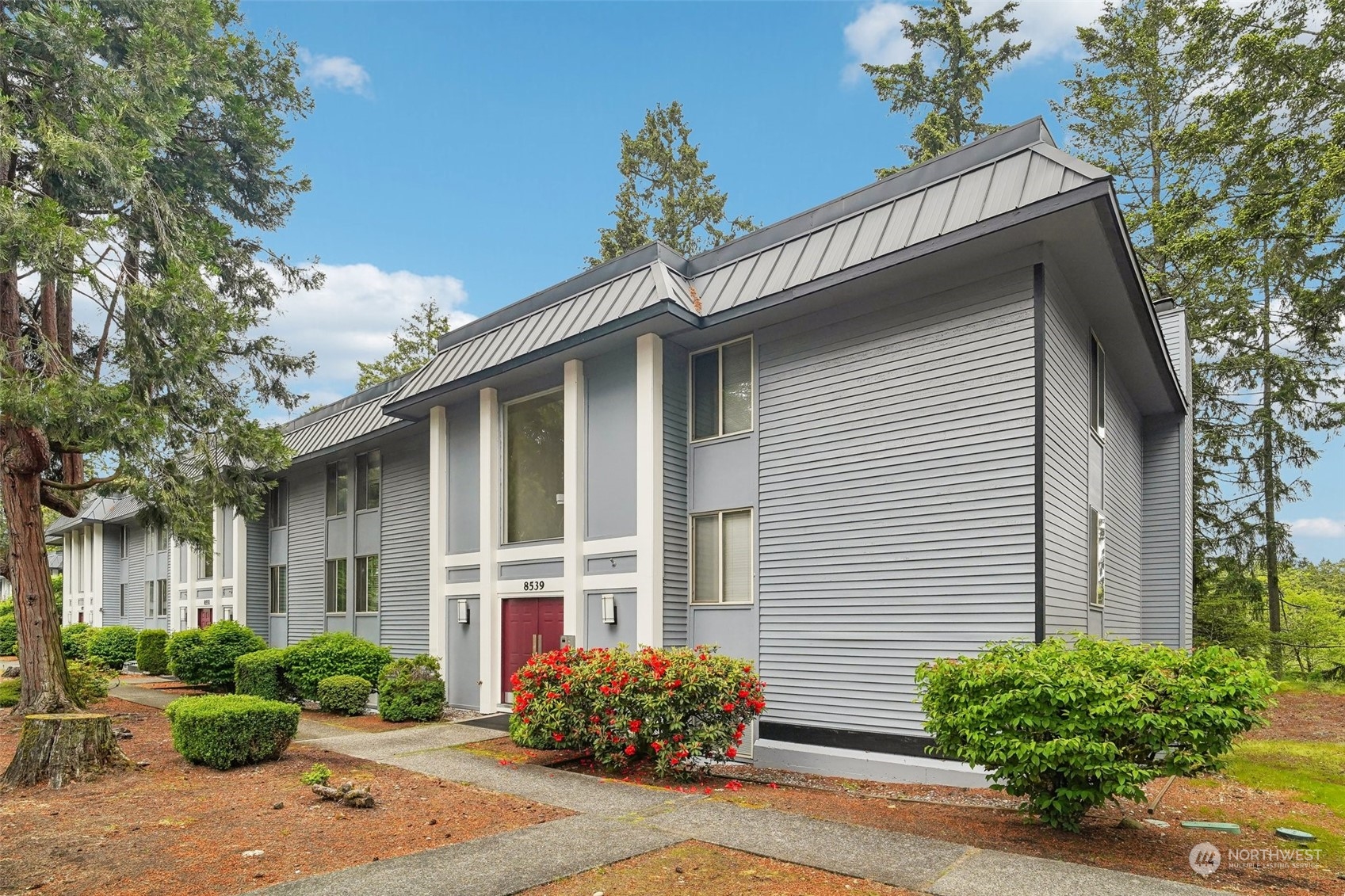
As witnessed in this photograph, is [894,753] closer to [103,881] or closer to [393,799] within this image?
[393,799]

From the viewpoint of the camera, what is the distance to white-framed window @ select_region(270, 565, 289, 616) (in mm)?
21688

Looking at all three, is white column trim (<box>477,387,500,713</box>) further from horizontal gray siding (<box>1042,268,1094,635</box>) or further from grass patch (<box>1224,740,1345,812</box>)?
grass patch (<box>1224,740,1345,812</box>)

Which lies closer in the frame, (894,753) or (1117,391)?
(894,753)

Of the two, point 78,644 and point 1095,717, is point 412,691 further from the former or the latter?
point 78,644

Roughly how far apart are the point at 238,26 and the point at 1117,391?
17.6 metres

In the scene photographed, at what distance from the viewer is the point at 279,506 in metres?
22.2

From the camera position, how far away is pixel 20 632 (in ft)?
37.8

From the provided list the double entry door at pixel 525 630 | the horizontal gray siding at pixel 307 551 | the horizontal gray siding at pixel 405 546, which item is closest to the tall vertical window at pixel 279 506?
the horizontal gray siding at pixel 307 551

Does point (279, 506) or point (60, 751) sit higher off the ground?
point (279, 506)

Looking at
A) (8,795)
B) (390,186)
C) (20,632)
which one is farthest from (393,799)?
(390,186)

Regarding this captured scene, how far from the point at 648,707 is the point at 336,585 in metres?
13.3

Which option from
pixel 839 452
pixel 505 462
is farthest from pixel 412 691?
pixel 839 452

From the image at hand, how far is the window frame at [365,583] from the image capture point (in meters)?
18.2

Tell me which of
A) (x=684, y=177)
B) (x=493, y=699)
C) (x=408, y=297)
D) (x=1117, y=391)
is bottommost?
(x=493, y=699)
